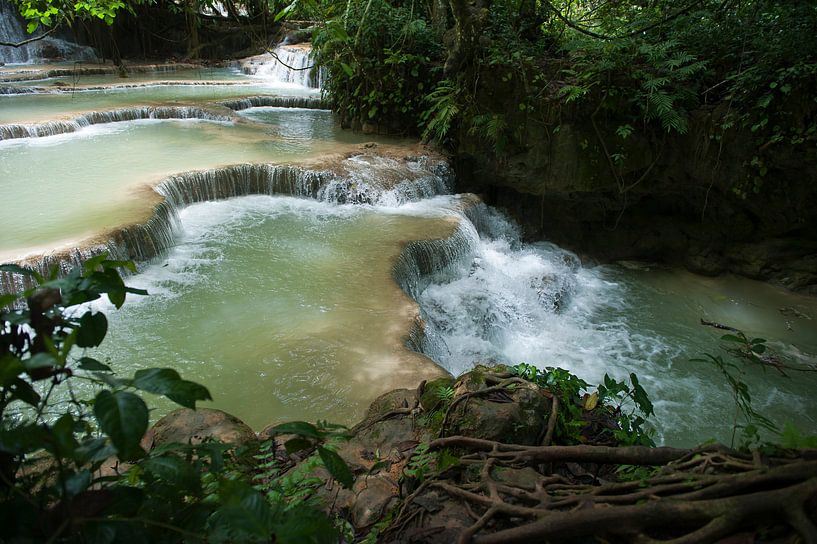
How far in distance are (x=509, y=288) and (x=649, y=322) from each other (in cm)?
195

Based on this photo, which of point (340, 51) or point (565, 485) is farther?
point (340, 51)

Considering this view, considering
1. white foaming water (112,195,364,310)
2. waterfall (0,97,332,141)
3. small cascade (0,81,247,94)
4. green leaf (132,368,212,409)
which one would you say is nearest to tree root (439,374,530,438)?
green leaf (132,368,212,409)

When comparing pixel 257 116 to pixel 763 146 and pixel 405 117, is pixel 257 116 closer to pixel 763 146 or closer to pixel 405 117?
pixel 405 117

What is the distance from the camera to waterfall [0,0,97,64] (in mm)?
17250

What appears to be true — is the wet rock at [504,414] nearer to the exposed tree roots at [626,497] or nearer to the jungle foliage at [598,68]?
the exposed tree roots at [626,497]

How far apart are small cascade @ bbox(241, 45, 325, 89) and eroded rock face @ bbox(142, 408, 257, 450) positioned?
1341cm

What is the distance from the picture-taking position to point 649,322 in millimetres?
6965

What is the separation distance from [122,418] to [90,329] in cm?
31

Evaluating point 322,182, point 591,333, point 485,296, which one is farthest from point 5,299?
point 322,182

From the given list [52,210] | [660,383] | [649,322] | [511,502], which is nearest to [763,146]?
[649,322]

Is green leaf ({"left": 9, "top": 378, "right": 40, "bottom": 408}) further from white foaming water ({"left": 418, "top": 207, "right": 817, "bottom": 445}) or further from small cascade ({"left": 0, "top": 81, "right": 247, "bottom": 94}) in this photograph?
small cascade ({"left": 0, "top": 81, "right": 247, "bottom": 94})

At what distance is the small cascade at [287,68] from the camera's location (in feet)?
51.2

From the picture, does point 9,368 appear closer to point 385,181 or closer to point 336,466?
point 336,466

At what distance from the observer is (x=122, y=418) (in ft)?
3.09
